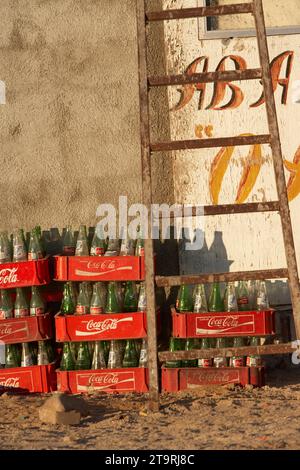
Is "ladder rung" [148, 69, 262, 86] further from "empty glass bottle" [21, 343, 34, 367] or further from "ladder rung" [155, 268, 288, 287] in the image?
"empty glass bottle" [21, 343, 34, 367]

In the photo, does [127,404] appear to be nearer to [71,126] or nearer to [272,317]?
[272,317]

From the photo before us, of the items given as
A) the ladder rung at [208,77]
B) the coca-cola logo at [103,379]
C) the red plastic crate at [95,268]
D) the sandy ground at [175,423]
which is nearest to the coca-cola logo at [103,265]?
the red plastic crate at [95,268]

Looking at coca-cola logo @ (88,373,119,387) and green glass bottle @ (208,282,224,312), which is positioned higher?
green glass bottle @ (208,282,224,312)

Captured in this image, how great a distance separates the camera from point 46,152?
8.09 meters

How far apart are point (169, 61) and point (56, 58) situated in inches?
39.9

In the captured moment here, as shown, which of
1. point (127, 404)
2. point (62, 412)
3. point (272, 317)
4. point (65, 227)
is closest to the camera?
point (62, 412)

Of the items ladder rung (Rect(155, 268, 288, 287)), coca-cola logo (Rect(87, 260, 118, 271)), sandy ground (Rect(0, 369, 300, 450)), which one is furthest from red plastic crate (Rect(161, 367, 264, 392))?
ladder rung (Rect(155, 268, 288, 287))

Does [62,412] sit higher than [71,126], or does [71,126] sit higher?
[71,126]

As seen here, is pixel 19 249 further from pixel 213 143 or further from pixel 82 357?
pixel 213 143

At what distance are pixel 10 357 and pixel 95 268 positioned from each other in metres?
1.04

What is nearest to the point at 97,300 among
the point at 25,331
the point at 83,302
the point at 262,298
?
the point at 83,302

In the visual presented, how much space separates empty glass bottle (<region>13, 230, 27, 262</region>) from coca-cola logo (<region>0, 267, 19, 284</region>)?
0.36 ft

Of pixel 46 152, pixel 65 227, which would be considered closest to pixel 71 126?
pixel 46 152

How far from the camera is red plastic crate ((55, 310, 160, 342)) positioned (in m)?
7.39
